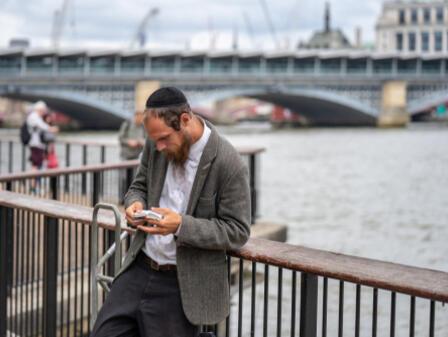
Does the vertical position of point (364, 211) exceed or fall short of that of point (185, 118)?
it falls short

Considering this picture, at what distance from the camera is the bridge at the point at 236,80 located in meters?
A: 52.0

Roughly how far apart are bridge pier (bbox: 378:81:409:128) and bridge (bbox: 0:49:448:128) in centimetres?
8

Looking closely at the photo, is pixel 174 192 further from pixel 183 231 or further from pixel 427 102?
pixel 427 102

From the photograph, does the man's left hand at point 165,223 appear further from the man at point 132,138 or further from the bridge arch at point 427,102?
the bridge arch at point 427,102

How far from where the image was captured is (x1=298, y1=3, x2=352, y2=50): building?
109 m

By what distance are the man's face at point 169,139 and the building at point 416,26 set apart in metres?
112

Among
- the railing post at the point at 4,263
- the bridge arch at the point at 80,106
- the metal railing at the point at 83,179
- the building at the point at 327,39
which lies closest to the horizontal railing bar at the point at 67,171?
the metal railing at the point at 83,179

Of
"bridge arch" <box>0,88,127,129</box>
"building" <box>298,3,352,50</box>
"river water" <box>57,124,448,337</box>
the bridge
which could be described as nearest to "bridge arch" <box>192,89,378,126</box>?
the bridge

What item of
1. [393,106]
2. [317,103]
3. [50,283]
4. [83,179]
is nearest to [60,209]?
[50,283]

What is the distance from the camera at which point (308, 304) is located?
8.96 feet

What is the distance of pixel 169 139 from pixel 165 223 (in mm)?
290

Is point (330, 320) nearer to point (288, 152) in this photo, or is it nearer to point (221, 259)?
point (221, 259)

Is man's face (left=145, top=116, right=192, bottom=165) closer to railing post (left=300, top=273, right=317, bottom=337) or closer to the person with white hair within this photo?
railing post (left=300, top=273, right=317, bottom=337)

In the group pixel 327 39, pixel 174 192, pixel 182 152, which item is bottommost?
pixel 174 192
